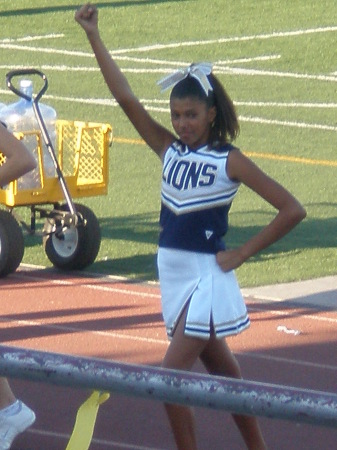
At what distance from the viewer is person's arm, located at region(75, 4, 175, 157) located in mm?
5018

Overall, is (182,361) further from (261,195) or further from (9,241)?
(9,241)

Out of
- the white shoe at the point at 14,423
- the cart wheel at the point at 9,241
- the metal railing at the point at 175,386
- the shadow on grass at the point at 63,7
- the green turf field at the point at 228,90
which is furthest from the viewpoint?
the shadow on grass at the point at 63,7

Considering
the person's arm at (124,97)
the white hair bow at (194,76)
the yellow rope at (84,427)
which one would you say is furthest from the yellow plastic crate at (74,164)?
the yellow rope at (84,427)

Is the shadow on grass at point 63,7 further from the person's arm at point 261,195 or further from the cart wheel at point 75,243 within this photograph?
the person's arm at point 261,195

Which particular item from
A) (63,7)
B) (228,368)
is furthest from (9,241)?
(63,7)

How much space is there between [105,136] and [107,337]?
2.14 metres

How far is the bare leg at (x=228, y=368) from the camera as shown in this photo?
16.2 ft

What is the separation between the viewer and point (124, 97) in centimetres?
505

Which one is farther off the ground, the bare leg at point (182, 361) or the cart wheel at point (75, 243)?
the bare leg at point (182, 361)

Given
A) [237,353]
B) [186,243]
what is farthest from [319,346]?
[186,243]

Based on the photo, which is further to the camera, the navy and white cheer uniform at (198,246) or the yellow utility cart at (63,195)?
A: the yellow utility cart at (63,195)

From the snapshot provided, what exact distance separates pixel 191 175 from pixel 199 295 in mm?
462

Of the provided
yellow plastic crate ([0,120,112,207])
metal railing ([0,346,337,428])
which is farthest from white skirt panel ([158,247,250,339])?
yellow plastic crate ([0,120,112,207])

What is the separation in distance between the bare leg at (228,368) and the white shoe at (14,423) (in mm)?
992
